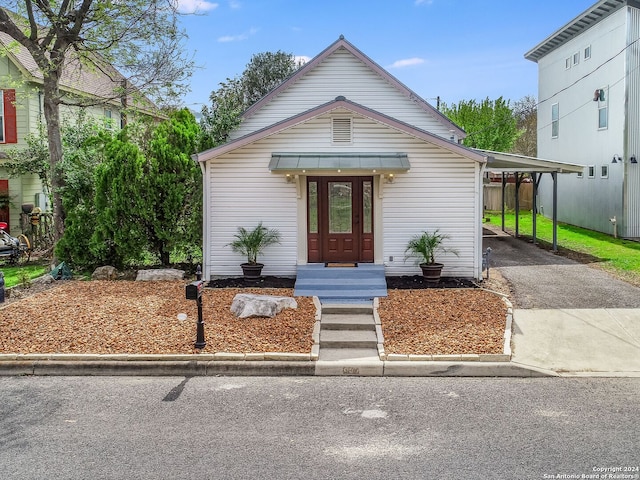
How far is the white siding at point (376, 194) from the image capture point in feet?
45.1

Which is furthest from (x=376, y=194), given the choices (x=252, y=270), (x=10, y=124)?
(x=10, y=124)

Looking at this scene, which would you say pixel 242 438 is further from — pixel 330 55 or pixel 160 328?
pixel 330 55

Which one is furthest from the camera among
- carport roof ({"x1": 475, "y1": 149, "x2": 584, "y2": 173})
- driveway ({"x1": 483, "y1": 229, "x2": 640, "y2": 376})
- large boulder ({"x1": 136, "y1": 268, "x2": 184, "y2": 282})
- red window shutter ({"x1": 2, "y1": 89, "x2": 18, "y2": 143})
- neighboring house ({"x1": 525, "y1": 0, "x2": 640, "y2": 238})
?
neighboring house ({"x1": 525, "y1": 0, "x2": 640, "y2": 238})

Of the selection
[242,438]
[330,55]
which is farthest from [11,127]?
[242,438]

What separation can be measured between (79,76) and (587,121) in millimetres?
18909

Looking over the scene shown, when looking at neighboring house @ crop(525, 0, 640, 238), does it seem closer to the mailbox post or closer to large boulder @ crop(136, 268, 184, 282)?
large boulder @ crop(136, 268, 184, 282)

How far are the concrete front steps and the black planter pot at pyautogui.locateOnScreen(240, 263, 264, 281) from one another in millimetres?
2757

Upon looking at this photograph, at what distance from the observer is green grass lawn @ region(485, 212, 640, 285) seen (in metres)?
15.5

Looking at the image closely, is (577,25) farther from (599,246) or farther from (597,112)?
(599,246)

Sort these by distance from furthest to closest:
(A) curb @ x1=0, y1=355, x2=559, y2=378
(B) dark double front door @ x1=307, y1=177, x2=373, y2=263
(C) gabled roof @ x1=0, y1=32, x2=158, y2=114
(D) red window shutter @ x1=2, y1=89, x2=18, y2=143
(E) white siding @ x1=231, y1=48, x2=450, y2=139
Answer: (D) red window shutter @ x1=2, y1=89, x2=18, y2=143, (E) white siding @ x1=231, y1=48, x2=450, y2=139, (C) gabled roof @ x1=0, y1=32, x2=158, y2=114, (B) dark double front door @ x1=307, y1=177, x2=373, y2=263, (A) curb @ x1=0, y1=355, x2=559, y2=378

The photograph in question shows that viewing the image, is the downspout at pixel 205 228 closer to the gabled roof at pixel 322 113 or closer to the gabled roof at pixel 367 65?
the gabled roof at pixel 322 113

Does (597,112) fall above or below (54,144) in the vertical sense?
above

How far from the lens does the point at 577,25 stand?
2452 centimetres

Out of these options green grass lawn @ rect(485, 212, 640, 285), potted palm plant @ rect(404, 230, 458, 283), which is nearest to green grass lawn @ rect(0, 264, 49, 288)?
potted palm plant @ rect(404, 230, 458, 283)
